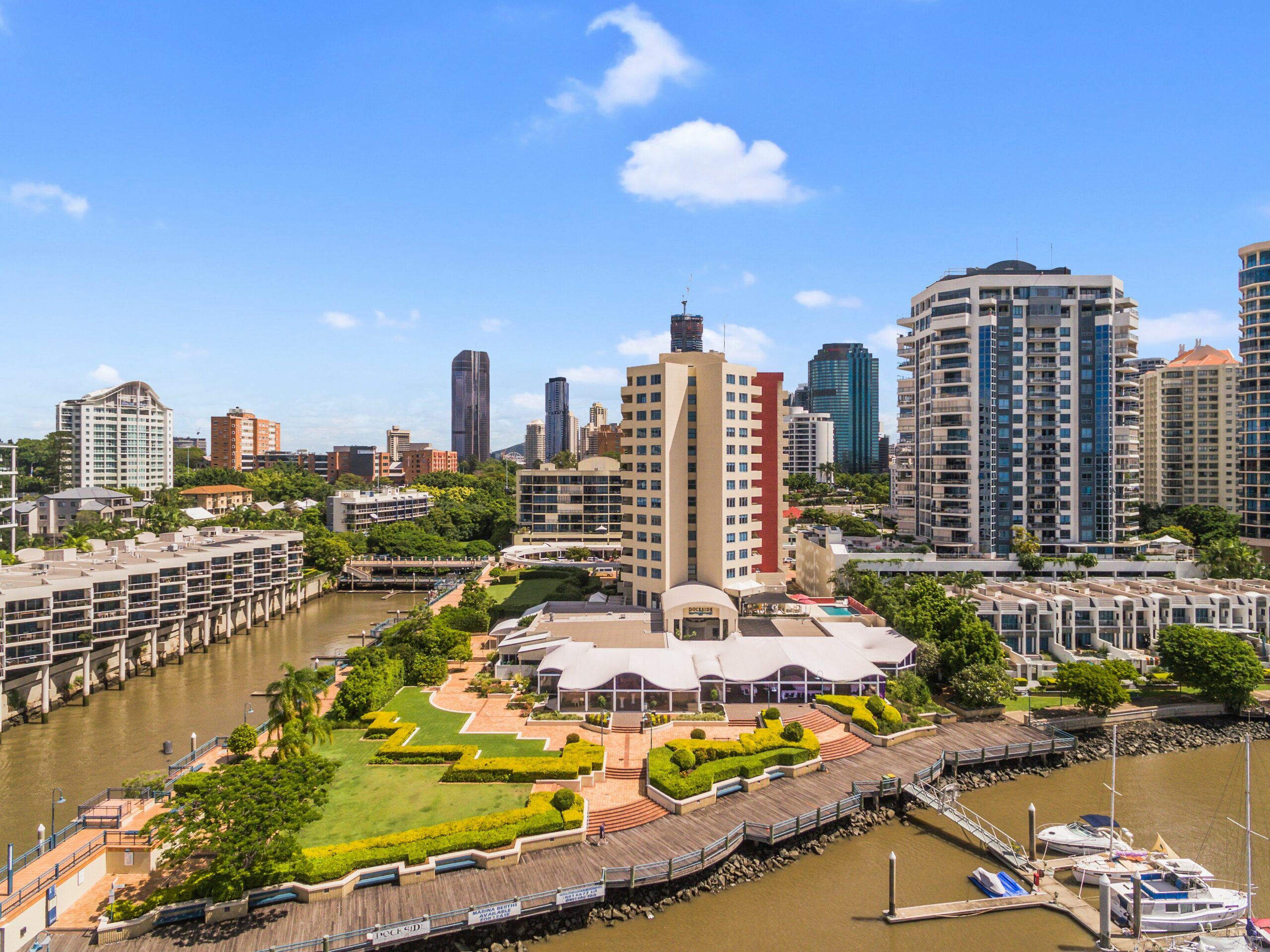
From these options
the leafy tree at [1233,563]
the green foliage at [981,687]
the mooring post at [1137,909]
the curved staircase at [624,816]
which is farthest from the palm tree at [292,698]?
the leafy tree at [1233,563]

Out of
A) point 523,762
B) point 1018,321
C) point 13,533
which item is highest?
point 1018,321

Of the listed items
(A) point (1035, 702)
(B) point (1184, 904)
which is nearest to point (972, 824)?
(B) point (1184, 904)

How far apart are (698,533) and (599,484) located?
5849cm

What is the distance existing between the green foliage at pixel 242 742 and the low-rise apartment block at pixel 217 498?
133624mm

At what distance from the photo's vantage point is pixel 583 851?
36.0 meters

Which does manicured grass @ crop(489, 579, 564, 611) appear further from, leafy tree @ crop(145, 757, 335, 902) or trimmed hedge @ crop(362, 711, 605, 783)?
leafy tree @ crop(145, 757, 335, 902)

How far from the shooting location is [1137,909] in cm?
3212

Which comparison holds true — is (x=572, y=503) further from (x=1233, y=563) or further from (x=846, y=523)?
(x=1233, y=563)

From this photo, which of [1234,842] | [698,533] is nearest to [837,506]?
[698,533]

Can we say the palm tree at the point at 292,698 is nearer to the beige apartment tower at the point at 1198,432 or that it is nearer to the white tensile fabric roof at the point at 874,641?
the white tensile fabric roof at the point at 874,641

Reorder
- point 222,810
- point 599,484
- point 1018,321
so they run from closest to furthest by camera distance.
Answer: point 222,810
point 1018,321
point 599,484

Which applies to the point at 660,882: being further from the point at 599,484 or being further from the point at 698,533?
the point at 599,484

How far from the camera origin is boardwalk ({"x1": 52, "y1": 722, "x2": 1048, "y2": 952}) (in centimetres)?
2975

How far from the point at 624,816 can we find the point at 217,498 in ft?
542
